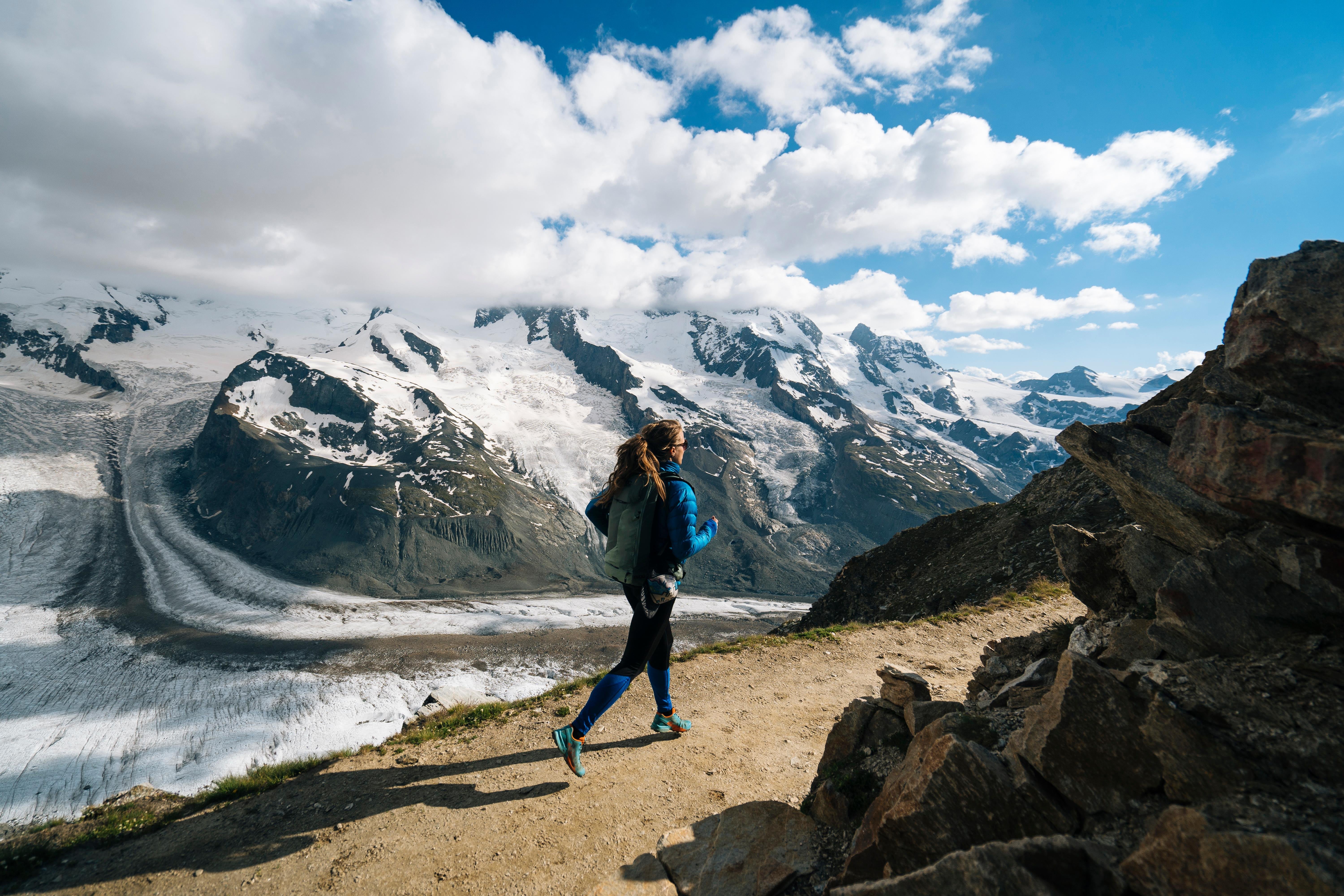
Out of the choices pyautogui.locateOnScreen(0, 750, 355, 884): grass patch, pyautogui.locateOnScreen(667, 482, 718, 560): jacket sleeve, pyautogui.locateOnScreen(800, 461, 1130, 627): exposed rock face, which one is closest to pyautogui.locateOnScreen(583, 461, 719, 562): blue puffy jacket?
pyautogui.locateOnScreen(667, 482, 718, 560): jacket sleeve

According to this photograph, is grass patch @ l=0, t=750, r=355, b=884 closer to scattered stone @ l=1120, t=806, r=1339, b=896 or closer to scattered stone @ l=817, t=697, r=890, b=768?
scattered stone @ l=817, t=697, r=890, b=768

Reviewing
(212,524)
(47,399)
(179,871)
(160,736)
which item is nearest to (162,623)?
(160,736)

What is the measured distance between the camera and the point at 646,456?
6.96 meters

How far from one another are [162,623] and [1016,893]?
13776cm

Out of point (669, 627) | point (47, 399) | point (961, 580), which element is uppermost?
point (47, 399)

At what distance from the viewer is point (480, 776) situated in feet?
24.5

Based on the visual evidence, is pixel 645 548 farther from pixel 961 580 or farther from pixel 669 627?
pixel 961 580

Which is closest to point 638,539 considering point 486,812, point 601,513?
point 601,513

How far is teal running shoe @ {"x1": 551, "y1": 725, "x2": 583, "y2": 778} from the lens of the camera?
723 cm

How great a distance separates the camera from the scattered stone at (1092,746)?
3.53 meters

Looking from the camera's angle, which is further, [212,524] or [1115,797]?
[212,524]

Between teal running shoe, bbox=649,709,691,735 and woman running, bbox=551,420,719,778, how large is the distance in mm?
1416

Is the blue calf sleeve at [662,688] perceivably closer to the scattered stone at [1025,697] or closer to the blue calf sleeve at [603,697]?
the blue calf sleeve at [603,697]

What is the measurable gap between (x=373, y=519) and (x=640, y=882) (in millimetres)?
186561
